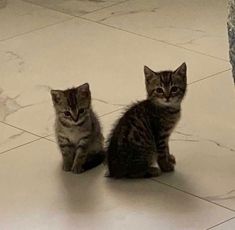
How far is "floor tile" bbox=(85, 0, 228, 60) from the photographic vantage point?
3945 mm

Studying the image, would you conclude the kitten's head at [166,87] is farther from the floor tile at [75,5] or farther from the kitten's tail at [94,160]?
the floor tile at [75,5]

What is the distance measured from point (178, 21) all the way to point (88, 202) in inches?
63.4

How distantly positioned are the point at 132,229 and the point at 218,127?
2.28 ft

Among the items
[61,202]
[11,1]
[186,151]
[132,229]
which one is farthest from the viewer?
[11,1]

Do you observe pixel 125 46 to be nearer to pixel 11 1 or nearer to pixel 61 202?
pixel 11 1

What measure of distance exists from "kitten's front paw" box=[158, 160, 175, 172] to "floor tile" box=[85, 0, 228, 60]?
0.94 m

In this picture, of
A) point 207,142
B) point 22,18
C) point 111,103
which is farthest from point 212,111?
point 22,18

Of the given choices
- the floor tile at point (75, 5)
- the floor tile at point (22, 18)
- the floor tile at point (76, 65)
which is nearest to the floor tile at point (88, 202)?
the floor tile at point (76, 65)

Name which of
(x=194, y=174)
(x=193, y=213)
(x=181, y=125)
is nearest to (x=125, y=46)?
(x=181, y=125)

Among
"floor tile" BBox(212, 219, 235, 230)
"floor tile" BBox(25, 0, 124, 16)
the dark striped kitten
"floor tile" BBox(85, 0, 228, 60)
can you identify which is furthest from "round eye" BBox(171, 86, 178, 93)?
"floor tile" BBox(25, 0, 124, 16)

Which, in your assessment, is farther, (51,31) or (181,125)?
(51,31)

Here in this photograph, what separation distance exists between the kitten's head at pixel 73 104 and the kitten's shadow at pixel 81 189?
16cm

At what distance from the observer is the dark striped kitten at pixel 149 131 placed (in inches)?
113

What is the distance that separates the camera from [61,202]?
2.79 m
